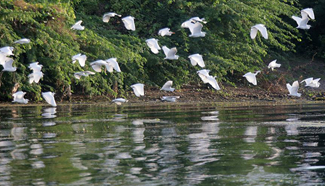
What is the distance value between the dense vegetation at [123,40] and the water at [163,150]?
5275 millimetres

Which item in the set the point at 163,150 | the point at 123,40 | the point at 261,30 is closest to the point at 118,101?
the point at 123,40

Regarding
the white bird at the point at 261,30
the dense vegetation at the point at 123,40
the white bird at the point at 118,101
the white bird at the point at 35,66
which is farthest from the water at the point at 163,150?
the dense vegetation at the point at 123,40

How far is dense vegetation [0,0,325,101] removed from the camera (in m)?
18.9

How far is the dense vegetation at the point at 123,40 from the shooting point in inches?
744

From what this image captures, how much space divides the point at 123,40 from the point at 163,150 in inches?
583

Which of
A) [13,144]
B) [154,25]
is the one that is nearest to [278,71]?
[154,25]

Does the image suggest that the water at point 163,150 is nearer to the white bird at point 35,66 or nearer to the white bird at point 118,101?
the white bird at point 35,66

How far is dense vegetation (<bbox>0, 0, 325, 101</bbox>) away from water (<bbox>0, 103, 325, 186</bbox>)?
528cm

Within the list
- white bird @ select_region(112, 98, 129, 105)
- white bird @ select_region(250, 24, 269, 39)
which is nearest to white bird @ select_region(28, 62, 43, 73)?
white bird @ select_region(112, 98, 129, 105)

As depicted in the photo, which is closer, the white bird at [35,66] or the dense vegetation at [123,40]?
the white bird at [35,66]

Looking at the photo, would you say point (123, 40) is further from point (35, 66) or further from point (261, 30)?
point (35, 66)

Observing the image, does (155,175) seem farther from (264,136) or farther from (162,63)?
(162,63)

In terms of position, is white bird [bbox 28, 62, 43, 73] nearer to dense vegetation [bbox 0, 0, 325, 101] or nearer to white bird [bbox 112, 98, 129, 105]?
dense vegetation [bbox 0, 0, 325, 101]

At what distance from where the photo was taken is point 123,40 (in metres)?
23.3
